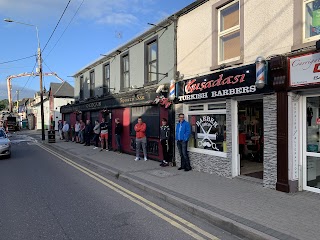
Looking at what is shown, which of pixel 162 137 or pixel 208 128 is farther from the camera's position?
pixel 162 137

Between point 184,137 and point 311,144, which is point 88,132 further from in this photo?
point 311,144

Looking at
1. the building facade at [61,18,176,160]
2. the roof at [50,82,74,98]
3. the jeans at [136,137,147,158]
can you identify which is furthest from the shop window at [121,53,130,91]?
the roof at [50,82,74,98]

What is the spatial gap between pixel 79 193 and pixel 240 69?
198 inches

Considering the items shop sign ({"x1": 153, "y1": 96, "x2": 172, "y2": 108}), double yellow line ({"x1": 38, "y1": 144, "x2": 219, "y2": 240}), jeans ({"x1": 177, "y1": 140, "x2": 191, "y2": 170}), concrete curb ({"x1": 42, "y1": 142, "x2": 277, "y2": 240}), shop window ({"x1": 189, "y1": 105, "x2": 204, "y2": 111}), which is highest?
shop sign ({"x1": 153, "y1": 96, "x2": 172, "y2": 108})

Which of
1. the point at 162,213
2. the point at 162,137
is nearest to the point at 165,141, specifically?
the point at 162,137

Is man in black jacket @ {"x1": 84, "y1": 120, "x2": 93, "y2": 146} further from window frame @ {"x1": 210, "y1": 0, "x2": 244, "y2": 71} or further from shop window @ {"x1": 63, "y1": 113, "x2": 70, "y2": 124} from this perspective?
window frame @ {"x1": 210, "y1": 0, "x2": 244, "y2": 71}

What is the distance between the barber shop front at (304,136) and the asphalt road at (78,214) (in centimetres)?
275

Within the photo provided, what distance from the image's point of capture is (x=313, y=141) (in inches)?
246

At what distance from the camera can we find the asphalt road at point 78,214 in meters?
4.49

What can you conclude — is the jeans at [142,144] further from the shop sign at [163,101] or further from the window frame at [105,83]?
the window frame at [105,83]

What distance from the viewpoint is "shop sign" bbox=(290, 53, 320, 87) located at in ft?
18.6

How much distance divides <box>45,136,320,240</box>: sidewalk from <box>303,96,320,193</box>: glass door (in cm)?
32

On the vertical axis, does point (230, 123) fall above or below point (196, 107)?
below

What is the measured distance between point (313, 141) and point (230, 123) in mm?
2179
